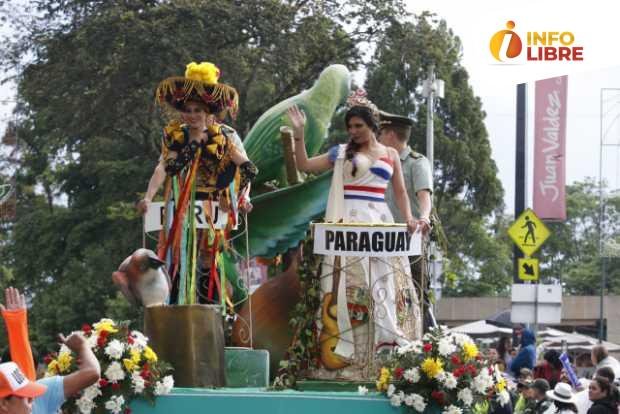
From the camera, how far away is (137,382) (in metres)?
8.17

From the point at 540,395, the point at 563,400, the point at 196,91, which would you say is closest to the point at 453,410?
the point at 196,91

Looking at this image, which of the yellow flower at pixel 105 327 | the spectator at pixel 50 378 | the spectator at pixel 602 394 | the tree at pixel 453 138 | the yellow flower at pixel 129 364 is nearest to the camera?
the spectator at pixel 50 378

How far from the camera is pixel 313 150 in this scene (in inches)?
496

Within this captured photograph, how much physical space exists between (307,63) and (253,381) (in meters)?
21.3

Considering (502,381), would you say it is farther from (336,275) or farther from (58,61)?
(58,61)

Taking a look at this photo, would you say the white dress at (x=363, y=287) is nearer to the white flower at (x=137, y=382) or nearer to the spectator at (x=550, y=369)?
the white flower at (x=137, y=382)

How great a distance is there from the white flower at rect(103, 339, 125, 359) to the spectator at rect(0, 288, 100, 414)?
4.84 feet

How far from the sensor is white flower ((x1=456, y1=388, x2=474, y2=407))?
8.16 meters

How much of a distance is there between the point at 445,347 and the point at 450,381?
236mm

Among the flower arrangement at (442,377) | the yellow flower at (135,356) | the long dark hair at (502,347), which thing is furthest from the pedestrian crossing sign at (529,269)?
the yellow flower at (135,356)

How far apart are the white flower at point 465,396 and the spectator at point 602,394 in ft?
10.0

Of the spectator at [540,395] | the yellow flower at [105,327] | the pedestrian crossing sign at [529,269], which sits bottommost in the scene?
the spectator at [540,395]

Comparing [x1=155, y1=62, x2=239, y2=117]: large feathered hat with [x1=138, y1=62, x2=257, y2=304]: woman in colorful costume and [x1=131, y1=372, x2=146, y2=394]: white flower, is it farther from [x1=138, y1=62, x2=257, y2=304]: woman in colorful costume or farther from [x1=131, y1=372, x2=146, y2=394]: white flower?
[x1=131, y1=372, x2=146, y2=394]: white flower

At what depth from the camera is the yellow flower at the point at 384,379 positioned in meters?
8.28
